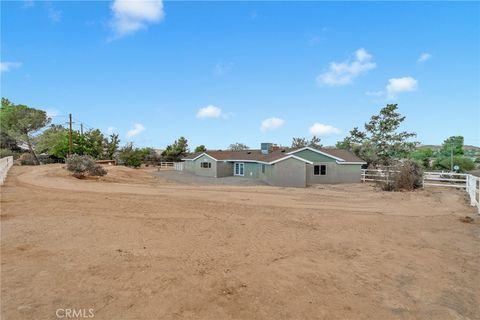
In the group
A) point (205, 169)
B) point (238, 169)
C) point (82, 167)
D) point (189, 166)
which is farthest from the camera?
point (189, 166)

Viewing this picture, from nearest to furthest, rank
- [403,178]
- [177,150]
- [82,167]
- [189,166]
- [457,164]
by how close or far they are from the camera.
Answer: [403,178] → [82,167] → [189,166] → [457,164] → [177,150]

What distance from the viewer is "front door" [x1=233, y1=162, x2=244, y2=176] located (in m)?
34.2

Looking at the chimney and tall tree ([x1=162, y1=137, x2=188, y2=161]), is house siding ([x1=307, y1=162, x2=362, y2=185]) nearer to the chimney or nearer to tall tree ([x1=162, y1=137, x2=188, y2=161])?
the chimney

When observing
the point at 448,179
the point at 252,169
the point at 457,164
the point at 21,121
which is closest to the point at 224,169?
the point at 252,169

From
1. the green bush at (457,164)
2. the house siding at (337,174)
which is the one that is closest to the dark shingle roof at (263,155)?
the house siding at (337,174)

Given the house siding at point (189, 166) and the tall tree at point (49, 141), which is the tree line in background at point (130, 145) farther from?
the house siding at point (189, 166)

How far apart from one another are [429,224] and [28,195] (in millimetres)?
14999

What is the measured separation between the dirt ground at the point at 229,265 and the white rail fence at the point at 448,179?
4984 millimetres

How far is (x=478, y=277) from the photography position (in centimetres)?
532

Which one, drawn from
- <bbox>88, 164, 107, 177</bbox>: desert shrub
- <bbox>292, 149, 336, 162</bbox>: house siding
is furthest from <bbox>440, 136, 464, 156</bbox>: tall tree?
<bbox>88, 164, 107, 177</bbox>: desert shrub

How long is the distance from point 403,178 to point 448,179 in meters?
3.39

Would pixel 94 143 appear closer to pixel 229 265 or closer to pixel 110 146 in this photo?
pixel 110 146

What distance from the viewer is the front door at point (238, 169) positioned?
34.2m

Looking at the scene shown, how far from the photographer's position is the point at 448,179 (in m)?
20.1
